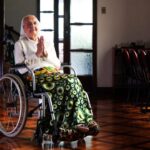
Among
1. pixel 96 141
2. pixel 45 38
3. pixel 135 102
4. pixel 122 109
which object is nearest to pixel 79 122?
pixel 96 141

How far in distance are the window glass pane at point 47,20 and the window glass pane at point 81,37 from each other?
5.18 feet

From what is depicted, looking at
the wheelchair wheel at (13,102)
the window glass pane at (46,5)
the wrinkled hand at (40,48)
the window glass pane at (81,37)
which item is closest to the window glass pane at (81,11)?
the window glass pane at (81,37)

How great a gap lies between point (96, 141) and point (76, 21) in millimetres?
3998

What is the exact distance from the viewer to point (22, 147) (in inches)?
139

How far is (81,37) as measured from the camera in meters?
7.53

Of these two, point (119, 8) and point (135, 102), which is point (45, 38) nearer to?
point (135, 102)

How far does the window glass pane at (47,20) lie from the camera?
8.98 meters

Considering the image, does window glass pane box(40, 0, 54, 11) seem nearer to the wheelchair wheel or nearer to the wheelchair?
the wheelchair wheel

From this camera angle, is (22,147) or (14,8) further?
(14,8)

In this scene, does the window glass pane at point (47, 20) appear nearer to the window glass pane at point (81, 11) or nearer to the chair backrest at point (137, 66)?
the window glass pane at point (81, 11)

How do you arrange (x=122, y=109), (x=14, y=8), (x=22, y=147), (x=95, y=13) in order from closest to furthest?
(x=22, y=147) → (x=122, y=109) → (x=95, y=13) → (x=14, y=8)

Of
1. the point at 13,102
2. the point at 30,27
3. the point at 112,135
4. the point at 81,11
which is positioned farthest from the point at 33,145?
the point at 81,11

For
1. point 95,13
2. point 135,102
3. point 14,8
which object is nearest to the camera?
point 135,102

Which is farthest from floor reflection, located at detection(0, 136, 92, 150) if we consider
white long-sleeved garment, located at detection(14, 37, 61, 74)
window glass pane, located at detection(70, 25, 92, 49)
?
window glass pane, located at detection(70, 25, 92, 49)
